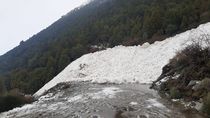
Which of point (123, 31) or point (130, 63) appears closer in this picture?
point (130, 63)

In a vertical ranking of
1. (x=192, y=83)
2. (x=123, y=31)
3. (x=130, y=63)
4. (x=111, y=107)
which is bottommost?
(x=111, y=107)

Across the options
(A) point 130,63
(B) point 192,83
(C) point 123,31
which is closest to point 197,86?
(B) point 192,83

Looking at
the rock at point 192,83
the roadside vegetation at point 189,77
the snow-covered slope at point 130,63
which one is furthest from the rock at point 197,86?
the snow-covered slope at point 130,63

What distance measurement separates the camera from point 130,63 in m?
51.4

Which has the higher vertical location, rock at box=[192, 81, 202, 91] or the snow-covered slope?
the snow-covered slope

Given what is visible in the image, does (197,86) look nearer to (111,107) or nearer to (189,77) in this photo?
(189,77)

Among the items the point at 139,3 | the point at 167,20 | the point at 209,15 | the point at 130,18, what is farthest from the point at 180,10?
the point at 139,3

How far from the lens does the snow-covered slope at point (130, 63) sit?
1751 inches

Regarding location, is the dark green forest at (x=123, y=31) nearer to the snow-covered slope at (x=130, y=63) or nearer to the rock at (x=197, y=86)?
the snow-covered slope at (x=130, y=63)

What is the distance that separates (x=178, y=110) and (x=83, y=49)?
63723 mm

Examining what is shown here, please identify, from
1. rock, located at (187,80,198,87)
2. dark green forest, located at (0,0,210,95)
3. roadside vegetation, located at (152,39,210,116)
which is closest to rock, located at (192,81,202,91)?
roadside vegetation, located at (152,39,210,116)

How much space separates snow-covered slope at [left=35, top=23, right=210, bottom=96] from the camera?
44469 mm

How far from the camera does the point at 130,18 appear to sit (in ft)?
322

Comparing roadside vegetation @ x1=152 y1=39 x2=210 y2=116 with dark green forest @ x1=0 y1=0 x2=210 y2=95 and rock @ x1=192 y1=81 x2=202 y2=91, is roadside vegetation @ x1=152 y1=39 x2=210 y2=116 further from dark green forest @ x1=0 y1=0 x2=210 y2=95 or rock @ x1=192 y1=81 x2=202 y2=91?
dark green forest @ x1=0 y1=0 x2=210 y2=95
